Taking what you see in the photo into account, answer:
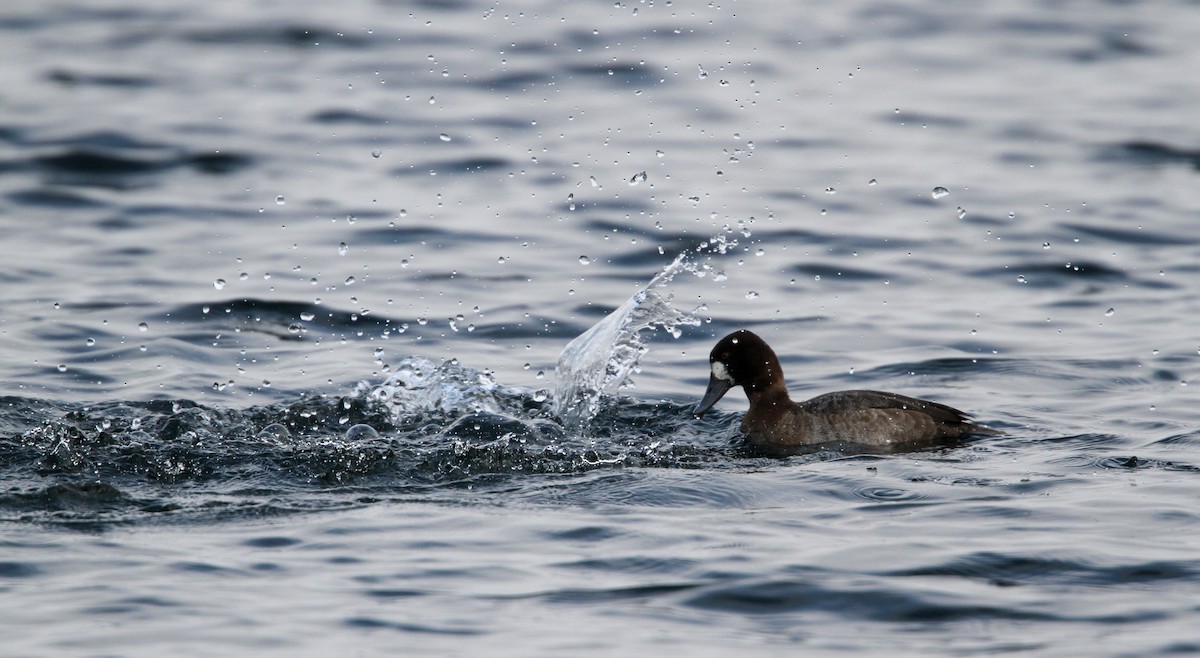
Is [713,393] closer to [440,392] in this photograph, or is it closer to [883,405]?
[883,405]

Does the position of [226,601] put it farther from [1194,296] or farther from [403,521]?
[1194,296]

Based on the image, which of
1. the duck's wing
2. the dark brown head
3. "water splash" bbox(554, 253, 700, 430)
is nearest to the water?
"water splash" bbox(554, 253, 700, 430)

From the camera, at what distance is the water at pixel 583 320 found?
5.97 m

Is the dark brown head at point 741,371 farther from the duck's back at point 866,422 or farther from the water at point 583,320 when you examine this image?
the duck's back at point 866,422

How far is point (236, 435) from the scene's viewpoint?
8.05 meters

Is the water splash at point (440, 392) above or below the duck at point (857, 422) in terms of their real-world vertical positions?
above

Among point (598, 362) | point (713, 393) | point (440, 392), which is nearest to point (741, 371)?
point (713, 393)

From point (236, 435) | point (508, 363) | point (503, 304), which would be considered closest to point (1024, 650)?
point (236, 435)

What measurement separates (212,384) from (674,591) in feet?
14.5

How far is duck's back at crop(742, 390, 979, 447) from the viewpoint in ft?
28.0

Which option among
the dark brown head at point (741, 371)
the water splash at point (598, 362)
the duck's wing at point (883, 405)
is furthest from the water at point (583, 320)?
the duck's wing at point (883, 405)

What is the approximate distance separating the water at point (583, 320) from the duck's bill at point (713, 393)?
0.09m

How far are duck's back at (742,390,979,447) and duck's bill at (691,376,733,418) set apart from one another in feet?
1.45

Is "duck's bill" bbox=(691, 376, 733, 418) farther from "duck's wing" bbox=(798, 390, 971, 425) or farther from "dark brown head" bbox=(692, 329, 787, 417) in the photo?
"duck's wing" bbox=(798, 390, 971, 425)
